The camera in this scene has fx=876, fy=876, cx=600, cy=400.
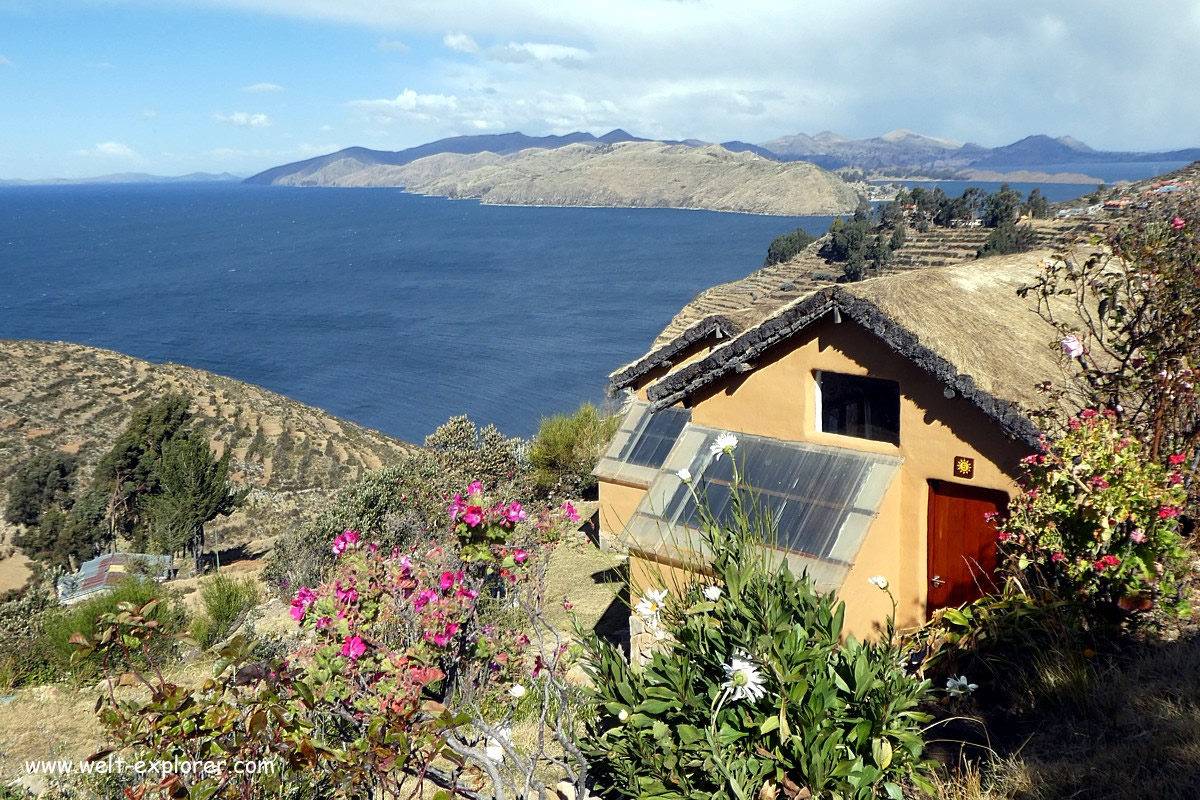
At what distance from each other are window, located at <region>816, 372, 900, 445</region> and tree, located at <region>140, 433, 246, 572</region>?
20349 mm

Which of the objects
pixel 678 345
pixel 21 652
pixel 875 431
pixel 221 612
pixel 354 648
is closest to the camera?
pixel 354 648

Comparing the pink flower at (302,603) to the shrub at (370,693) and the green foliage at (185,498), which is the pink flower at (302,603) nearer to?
the shrub at (370,693)

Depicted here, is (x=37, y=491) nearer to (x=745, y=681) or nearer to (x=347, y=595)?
(x=347, y=595)

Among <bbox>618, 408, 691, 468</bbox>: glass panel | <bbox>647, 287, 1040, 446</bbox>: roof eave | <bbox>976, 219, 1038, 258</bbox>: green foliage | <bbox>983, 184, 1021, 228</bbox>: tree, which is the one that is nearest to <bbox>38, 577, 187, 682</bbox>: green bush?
<bbox>647, 287, 1040, 446</bbox>: roof eave

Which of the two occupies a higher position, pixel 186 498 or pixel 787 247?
pixel 787 247

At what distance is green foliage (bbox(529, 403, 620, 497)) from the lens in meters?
21.0

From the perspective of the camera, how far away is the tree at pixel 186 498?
2472 centimetres

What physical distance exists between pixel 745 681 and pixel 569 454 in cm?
1734

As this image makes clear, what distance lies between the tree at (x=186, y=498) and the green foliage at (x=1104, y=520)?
22674 millimetres

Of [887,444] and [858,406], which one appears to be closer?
[887,444]

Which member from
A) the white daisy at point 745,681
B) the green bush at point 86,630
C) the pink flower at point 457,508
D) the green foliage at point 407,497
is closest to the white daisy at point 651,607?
→ the white daisy at point 745,681

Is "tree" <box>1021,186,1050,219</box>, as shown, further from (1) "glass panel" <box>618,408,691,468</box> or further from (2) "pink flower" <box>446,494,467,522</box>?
(2) "pink flower" <box>446,494,467,522</box>

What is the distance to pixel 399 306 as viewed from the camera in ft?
327

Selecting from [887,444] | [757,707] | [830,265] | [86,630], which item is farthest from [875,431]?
[830,265]
